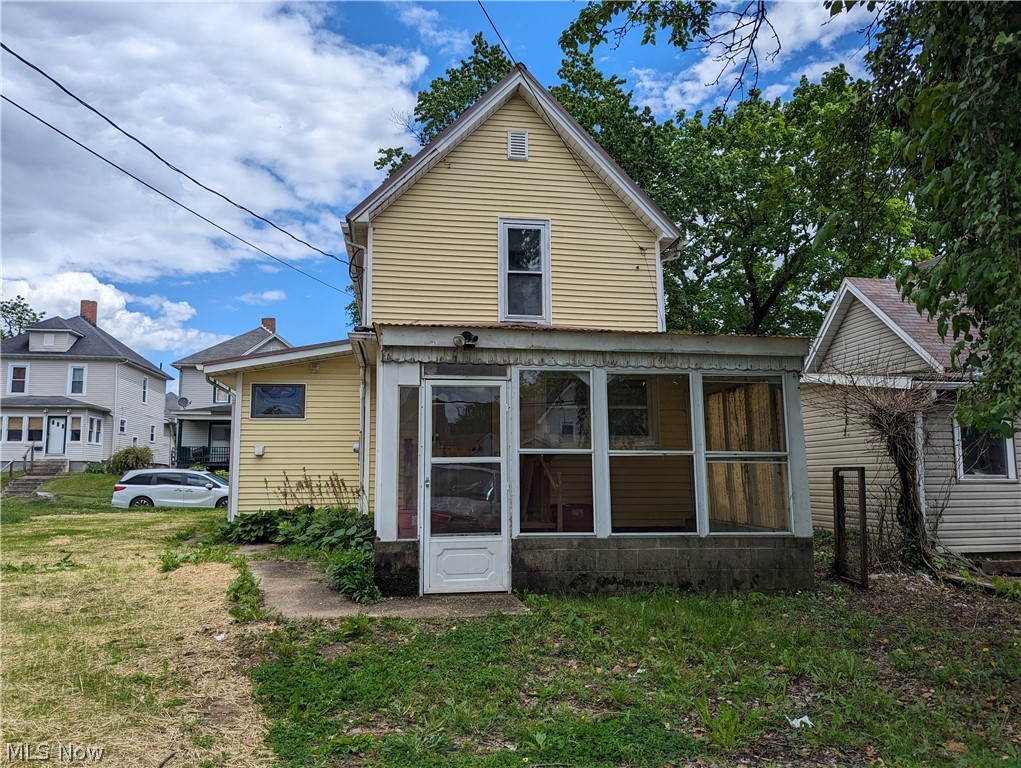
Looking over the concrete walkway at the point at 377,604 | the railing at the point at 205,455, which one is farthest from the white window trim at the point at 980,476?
the railing at the point at 205,455

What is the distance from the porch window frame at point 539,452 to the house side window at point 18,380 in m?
32.3

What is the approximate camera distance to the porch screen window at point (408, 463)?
7.60 meters

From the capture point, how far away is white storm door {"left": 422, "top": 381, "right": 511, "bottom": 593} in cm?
761

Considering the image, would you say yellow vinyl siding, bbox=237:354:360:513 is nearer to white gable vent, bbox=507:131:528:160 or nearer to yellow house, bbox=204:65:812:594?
white gable vent, bbox=507:131:528:160

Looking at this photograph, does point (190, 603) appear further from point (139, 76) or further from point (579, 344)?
point (139, 76)

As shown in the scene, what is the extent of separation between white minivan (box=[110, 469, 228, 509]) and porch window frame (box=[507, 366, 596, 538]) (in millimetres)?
15967

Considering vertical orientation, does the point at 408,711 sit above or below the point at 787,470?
below

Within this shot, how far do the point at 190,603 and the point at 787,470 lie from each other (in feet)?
23.4

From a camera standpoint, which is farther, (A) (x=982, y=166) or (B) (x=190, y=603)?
(B) (x=190, y=603)

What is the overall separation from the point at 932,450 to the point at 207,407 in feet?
104

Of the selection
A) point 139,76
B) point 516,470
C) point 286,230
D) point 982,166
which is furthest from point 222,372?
point 982,166

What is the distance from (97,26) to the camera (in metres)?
8.59

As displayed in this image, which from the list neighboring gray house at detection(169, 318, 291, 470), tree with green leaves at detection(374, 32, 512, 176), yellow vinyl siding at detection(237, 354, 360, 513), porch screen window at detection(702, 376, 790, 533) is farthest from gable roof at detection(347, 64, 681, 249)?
neighboring gray house at detection(169, 318, 291, 470)

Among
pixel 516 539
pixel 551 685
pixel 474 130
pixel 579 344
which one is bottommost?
pixel 551 685
